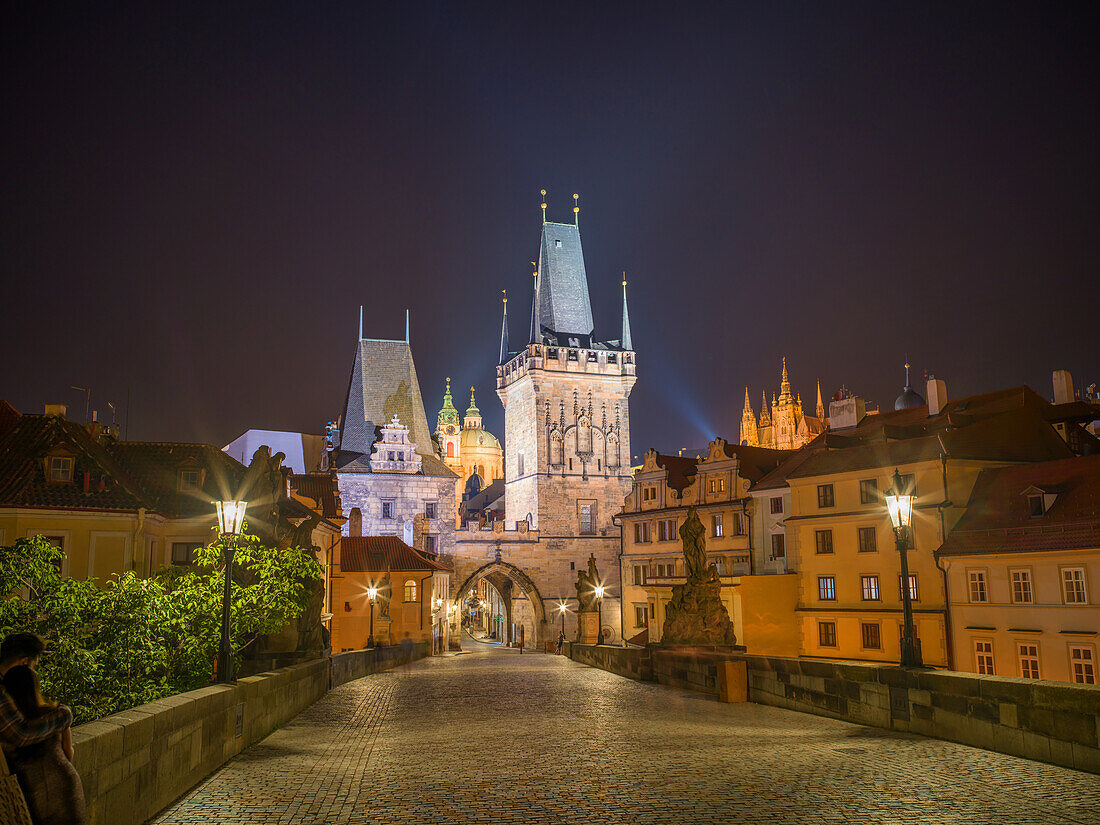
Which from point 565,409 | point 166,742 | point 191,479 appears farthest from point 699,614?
point 565,409

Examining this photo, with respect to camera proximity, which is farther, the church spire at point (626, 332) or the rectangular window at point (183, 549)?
the church spire at point (626, 332)

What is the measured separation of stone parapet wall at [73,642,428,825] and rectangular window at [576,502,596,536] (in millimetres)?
59183

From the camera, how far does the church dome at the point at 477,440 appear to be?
518ft

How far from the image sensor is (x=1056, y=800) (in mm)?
9031

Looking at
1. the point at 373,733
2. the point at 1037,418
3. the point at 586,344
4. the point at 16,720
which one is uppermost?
the point at 586,344

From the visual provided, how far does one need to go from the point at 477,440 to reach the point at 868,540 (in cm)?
12618

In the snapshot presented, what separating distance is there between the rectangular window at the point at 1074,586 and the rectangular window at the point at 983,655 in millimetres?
3140

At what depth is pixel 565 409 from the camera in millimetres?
76625

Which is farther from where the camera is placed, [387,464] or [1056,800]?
[387,464]

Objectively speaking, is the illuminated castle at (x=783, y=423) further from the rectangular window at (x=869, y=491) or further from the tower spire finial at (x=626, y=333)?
the rectangular window at (x=869, y=491)

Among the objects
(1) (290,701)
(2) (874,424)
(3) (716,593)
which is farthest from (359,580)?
(1) (290,701)

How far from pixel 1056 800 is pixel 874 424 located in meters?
34.1

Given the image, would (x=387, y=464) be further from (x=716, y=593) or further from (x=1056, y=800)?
(x=1056, y=800)

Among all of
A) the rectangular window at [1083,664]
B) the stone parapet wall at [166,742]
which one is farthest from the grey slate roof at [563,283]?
the stone parapet wall at [166,742]
